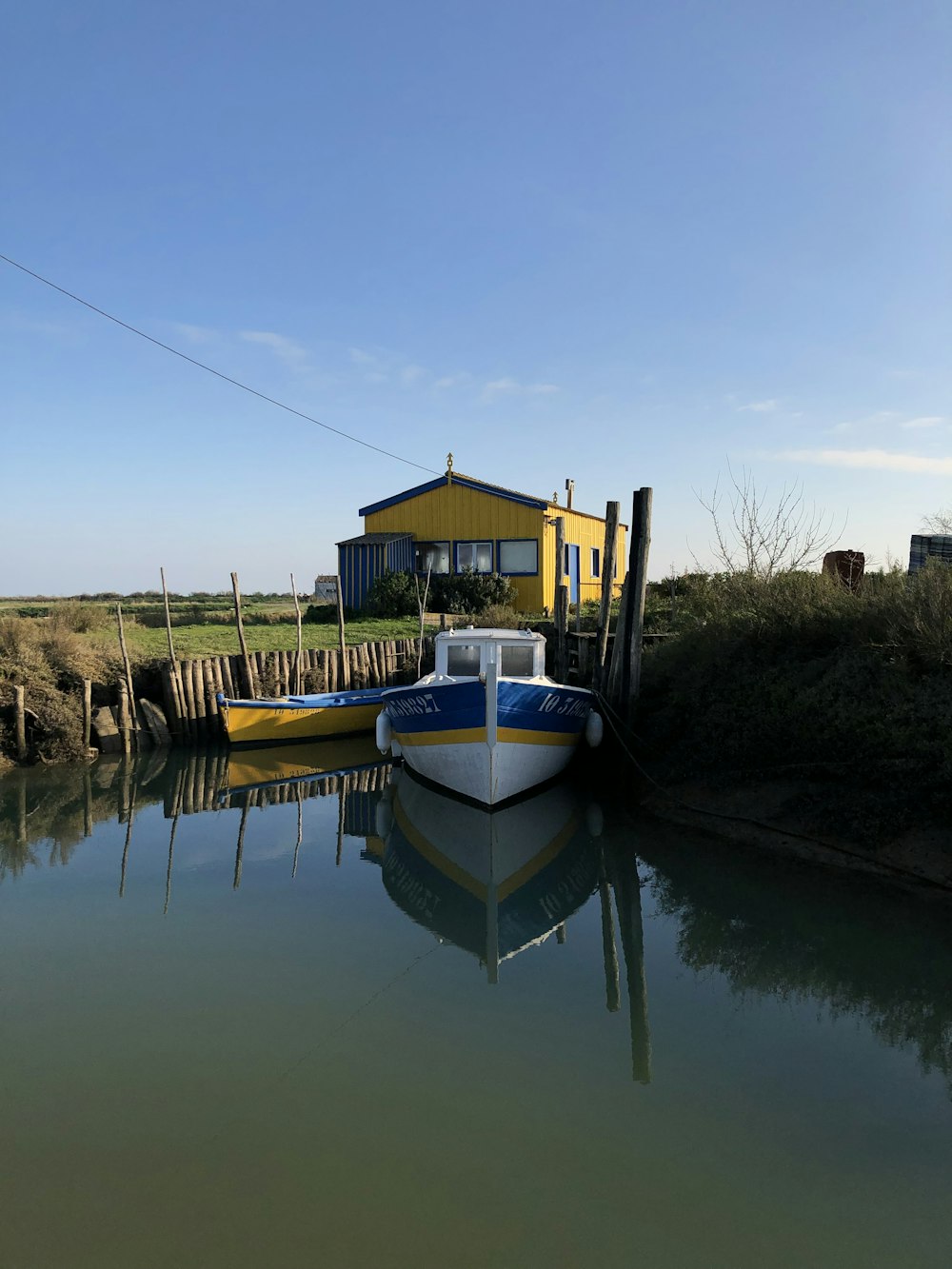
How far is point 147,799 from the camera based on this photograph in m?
14.6

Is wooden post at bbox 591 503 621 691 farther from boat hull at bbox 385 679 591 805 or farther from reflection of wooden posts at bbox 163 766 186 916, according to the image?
reflection of wooden posts at bbox 163 766 186 916

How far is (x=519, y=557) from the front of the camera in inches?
1125

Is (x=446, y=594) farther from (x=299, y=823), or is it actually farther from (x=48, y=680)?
(x=299, y=823)

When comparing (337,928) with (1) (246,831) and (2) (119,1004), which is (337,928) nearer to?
(2) (119,1004)

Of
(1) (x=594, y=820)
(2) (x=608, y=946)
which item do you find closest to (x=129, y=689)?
(1) (x=594, y=820)

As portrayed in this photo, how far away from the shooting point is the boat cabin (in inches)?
596

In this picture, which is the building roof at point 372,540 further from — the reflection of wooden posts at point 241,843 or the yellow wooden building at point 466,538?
the reflection of wooden posts at point 241,843

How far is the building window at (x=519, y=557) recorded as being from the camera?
2831cm

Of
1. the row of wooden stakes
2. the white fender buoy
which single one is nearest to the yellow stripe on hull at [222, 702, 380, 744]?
the row of wooden stakes

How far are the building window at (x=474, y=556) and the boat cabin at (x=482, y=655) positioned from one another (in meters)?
13.6

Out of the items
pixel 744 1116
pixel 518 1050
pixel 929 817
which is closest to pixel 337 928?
pixel 518 1050

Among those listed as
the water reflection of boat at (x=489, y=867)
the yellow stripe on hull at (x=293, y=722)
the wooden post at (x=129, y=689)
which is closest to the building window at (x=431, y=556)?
the yellow stripe on hull at (x=293, y=722)

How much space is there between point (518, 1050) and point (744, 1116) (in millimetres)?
1628

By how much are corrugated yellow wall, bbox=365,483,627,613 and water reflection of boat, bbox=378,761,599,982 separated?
14333 mm
